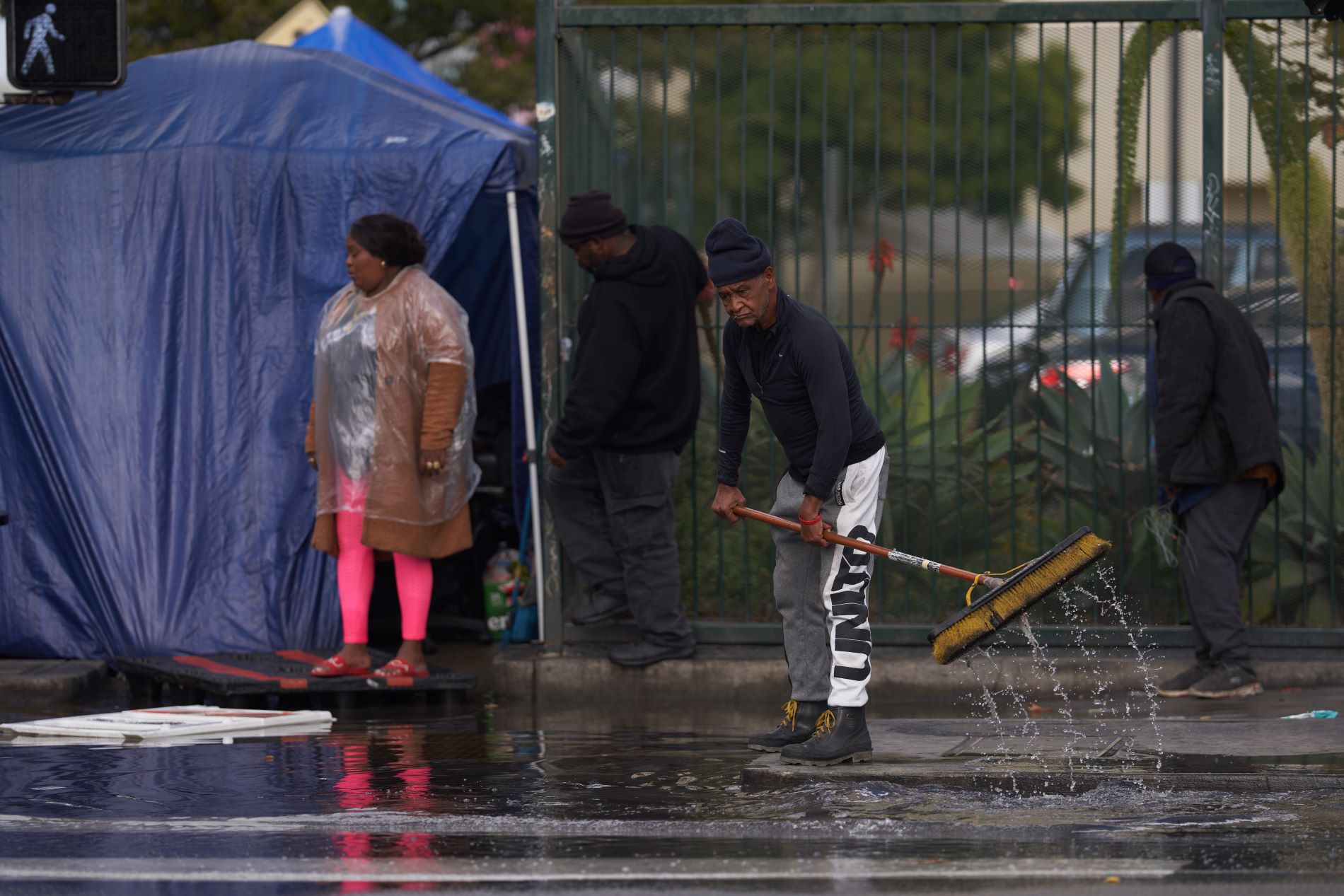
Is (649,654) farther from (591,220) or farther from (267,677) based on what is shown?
(591,220)

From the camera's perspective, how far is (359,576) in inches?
343

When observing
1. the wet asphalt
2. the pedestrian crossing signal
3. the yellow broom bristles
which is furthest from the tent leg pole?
the yellow broom bristles

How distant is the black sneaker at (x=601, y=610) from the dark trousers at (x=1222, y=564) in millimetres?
2518

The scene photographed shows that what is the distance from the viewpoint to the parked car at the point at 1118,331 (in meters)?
8.60

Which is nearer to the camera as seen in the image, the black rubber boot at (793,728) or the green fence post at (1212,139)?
the black rubber boot at (793,728)

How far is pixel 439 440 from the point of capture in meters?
8.52

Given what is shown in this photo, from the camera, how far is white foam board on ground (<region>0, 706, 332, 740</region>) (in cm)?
725

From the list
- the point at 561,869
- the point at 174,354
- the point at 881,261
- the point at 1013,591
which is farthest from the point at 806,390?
the point at 174,354

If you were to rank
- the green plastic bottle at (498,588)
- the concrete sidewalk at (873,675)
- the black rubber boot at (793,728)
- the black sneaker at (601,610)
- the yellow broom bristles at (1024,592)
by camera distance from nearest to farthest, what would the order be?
the yellow broom bristles at (1024,592) < the black rubber boot at (793,728) < the concrete sidewalk at (873,675) < the black sneaker at (601,610) < the green plastic bottle at (498,588)

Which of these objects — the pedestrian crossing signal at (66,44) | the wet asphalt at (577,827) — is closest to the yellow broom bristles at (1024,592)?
the wet asphalt at (577,827)

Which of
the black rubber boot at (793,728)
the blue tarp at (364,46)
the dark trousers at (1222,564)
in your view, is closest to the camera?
the black rubber boot at (793,728)

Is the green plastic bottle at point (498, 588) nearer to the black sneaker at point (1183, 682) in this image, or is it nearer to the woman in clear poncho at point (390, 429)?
the woman in clear poncho at point (390, 429)

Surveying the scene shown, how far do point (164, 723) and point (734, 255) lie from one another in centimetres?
300

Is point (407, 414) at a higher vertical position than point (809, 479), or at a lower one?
higher
